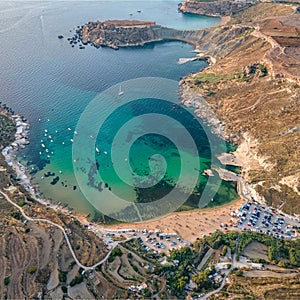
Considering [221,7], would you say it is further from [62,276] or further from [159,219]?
[62,276]

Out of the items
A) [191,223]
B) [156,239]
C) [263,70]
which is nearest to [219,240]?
[191,223]

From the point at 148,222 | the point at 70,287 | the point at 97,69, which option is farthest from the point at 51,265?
the point at 97,69

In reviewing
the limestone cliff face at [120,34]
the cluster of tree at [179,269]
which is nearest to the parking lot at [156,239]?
the cluster of tree at [179,269]

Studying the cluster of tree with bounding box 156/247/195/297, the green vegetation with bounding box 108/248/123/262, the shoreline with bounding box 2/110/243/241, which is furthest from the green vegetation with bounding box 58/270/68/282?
the cluster of tree with bounding box 156/247/195/297

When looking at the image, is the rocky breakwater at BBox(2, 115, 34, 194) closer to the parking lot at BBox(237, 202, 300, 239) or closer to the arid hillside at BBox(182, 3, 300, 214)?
the parking lot at BBox(237, 202, 300, 239)

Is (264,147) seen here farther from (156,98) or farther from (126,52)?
(126,52)

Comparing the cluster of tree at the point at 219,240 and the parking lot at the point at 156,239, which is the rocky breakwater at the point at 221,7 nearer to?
the cluster of tree at the point at 219,240
